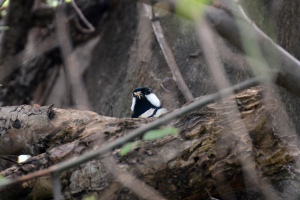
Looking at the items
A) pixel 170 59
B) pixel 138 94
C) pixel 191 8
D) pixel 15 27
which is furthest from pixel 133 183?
pixel 15 27

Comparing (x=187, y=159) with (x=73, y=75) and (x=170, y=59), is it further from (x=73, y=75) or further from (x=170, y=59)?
(x=170, y=59)

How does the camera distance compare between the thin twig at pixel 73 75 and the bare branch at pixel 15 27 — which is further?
the bare branch at pixel 15 27

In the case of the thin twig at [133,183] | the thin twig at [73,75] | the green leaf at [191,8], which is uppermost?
the green leaf at [191,8]

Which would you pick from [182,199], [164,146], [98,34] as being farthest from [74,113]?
[98,34]

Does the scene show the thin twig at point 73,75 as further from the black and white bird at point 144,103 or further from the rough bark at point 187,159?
the black and white bird at point 144,103

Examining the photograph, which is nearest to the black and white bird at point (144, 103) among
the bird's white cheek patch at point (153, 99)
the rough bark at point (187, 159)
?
the bird's white cheek patch at point (153, 99)

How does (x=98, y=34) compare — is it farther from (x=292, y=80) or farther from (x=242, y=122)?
(x=292, y=80)

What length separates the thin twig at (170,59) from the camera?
10.4 feet

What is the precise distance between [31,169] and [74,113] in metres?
0.63

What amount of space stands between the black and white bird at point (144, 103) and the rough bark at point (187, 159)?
150 centimetres

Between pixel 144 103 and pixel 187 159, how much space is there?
1857mm

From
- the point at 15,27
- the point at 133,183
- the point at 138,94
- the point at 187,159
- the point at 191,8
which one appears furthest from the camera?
the point at 15,27

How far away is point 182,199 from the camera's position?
1683 mm

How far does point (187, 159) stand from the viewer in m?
1.66
